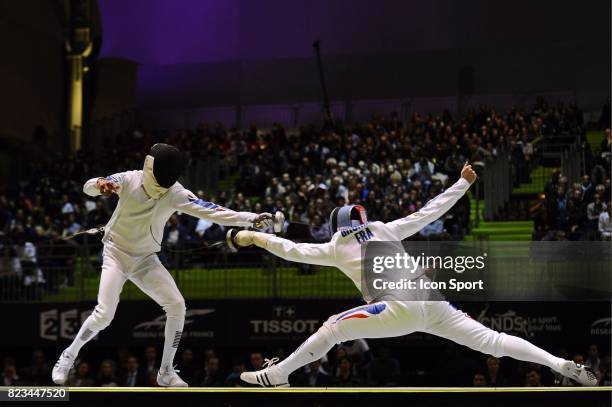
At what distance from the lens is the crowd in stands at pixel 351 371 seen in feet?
36.4

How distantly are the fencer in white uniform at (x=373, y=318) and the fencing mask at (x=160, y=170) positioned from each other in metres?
0.67

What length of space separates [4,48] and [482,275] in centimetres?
1538

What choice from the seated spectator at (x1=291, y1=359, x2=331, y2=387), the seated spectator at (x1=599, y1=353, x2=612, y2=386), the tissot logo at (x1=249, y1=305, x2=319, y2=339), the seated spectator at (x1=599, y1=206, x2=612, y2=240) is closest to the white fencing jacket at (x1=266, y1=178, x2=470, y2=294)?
the seated spectator at (x1=291, y1=359, x2=331, y2=387)

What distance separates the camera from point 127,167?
19719mm

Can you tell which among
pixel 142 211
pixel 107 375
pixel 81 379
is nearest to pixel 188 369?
pixel 107 375

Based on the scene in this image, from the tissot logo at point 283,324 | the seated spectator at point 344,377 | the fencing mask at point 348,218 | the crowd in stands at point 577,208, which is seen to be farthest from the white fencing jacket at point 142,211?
the crowd in stands at point 577,208

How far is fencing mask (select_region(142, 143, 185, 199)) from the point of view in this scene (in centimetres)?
694

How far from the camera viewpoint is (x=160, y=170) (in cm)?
693

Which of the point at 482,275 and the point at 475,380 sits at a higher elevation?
the point at 482,275

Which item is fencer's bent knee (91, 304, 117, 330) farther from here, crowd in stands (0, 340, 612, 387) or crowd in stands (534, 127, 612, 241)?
crowd in stands (534, 127, 612, 241)

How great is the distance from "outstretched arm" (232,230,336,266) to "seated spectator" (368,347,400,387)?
5165 mm

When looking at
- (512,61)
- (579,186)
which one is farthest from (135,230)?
(512,61)

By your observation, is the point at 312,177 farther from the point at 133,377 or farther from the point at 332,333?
the point at 332,333

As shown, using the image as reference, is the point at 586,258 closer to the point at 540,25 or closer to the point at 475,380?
the point at 475,380
